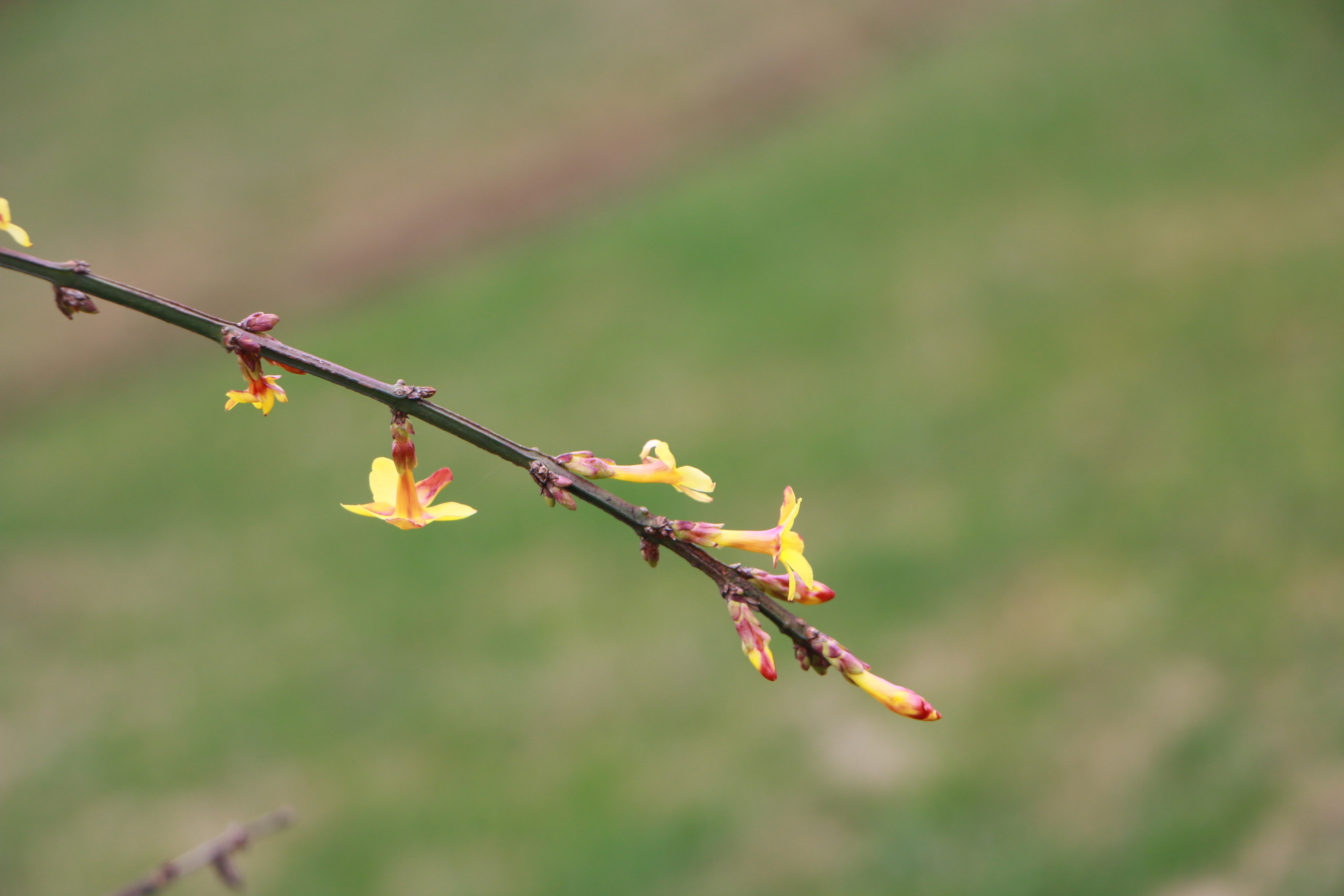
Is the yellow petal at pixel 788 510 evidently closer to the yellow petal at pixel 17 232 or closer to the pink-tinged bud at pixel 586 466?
the pink-tinged bud at pixel 586 466

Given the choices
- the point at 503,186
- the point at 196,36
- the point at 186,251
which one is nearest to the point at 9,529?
the point at 186,251

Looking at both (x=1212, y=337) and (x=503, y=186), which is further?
(x=503, y=186)

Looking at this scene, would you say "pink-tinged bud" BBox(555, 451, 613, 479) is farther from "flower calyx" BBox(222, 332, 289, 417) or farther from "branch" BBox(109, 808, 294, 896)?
"branch" BBox(109, 808, 294, 896)

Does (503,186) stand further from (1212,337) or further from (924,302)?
(1212,337)

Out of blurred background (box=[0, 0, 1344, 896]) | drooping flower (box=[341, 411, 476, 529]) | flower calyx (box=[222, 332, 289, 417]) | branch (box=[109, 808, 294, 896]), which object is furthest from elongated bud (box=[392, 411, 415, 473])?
blurred background (box=[0, 0, 1344, 896])

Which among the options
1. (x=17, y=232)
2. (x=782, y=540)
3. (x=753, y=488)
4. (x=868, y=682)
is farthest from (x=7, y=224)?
(x=753, y=488)

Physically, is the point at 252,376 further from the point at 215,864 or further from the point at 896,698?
the point at 215,864
